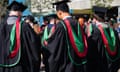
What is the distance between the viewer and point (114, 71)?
8.98 meters

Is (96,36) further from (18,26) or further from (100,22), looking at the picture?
(18,26)

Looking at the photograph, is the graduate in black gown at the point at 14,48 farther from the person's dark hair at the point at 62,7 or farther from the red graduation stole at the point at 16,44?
the person's dark hair at the point at 62,7

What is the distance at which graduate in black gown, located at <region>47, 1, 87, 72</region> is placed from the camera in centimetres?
763

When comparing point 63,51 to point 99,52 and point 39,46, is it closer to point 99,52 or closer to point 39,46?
point 39,46

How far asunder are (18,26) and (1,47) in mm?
493

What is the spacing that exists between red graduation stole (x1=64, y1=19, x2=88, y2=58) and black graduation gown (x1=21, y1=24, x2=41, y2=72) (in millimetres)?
641

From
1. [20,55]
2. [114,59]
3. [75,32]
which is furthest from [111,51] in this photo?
[20,55]

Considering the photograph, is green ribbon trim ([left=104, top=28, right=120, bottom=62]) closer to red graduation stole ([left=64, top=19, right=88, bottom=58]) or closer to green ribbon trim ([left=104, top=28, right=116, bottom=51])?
green ribbon trim ([left=104, top=28, right=116, bottom=51])

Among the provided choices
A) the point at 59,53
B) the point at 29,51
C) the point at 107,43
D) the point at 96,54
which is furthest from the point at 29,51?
the point at 107,43

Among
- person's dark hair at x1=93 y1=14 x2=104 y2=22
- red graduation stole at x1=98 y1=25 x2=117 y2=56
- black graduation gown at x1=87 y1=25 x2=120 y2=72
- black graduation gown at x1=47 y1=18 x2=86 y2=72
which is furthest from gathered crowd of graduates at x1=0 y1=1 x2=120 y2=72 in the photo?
person's dark hair at x1=93 y1=14 x2=104 y2=22

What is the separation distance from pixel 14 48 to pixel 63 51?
0.88 meters

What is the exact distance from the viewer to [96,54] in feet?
28.3

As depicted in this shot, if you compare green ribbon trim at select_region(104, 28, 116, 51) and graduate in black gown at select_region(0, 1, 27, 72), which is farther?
green ribbon trim at select_region(104, 28, 116, 51)

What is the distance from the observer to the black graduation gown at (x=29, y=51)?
759 centimetres
